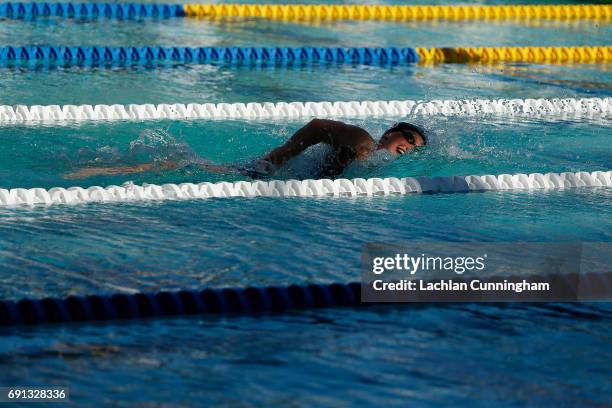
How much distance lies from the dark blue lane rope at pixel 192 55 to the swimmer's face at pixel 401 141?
10.9ft

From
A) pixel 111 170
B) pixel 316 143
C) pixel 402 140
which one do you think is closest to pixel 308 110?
pixel 316 143

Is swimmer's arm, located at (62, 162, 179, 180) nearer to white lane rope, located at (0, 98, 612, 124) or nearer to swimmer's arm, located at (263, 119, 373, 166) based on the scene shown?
swimmer's arm, located at (263, 119, 373, 166)

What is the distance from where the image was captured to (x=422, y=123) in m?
6.06

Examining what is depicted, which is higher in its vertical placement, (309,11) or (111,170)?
(309,11)

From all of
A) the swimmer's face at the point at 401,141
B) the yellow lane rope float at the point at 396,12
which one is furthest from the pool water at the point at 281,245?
the yellow lane rope float at the point at 396,12

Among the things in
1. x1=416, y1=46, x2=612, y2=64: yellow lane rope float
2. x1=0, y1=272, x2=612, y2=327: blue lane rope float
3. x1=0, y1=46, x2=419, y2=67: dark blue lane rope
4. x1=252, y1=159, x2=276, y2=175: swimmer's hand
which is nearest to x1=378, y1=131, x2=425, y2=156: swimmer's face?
x1=252, y1=159, x2=276, y2=175: swimmer's hand

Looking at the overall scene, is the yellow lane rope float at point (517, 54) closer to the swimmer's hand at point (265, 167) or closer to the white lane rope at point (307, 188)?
the white lane rope at point (307, 188)

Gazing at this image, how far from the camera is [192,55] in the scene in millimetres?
8016

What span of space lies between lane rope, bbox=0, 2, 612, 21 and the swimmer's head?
17.4ft

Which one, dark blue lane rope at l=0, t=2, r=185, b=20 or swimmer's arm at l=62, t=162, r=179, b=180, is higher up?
dark blue lane rope at l=0, t=2, r=185, b=20

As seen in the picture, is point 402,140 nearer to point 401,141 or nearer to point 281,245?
point 401,141

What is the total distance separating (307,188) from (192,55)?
3394 millimetres

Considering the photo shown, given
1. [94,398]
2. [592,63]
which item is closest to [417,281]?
[94,398]

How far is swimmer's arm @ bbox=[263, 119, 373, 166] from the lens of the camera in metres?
5.07
